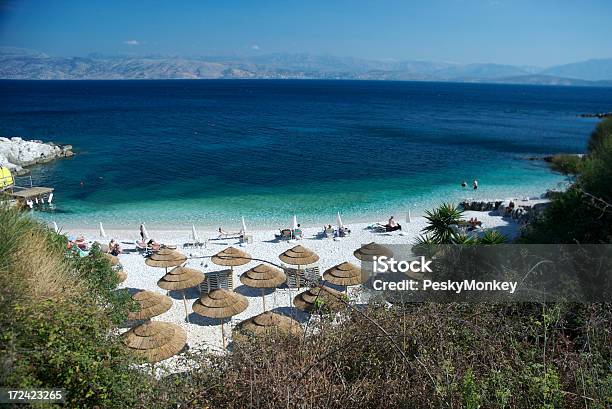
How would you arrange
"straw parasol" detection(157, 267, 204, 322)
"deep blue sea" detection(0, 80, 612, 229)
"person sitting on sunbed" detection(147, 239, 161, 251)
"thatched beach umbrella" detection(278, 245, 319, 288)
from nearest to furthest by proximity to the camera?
"straw parasol" detection(157, 267, 204, 322)
"thatched beach umbrella" detection(278, 245, 319, 288)
"person sitting on sunbed" detection(147, 239, 161, 251)
"deep blue sea" detection(0, 80, 612, 229)

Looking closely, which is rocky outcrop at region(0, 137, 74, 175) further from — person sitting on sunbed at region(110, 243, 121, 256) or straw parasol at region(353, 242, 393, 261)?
straw parasol at region(353, 242, 393, 261)

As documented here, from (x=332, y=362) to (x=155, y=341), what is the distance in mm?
5736

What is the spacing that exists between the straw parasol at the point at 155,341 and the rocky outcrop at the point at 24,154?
34.1 metres

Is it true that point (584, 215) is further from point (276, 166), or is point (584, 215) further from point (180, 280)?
point (276, 166)

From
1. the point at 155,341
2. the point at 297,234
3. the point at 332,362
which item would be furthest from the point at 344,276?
the point at 332,362

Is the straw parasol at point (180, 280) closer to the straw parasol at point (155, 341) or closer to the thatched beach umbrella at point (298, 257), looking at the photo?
the thatched beach umbrella at point (298, 257)

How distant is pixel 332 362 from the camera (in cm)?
487

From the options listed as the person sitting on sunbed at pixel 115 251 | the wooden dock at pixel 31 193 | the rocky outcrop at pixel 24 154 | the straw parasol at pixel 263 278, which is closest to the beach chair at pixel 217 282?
the straw parasol at pixel 263 278

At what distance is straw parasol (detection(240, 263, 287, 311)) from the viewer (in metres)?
12.5

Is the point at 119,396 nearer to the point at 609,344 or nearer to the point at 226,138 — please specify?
the point at 609,344

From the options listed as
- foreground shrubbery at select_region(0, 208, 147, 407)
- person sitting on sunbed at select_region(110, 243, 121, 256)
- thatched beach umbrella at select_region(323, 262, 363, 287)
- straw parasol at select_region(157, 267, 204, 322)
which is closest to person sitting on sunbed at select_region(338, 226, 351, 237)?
thatched beach umbrella at select_region(323, 262, 363, 287)

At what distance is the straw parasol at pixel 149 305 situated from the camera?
11.0m

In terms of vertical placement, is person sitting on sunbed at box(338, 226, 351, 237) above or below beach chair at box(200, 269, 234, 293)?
below

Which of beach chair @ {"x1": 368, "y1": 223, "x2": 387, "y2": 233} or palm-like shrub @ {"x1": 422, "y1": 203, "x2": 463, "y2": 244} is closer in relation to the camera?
palm-like shrub @ {"x1": 422, "y1": 203, "x2": 463, "y2": 244}
